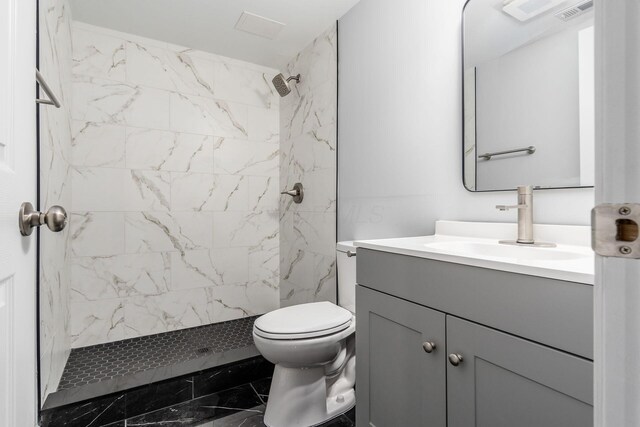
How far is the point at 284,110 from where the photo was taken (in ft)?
9.07

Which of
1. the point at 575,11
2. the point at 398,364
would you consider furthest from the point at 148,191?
the point at 575,11

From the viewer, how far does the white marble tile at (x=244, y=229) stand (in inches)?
102

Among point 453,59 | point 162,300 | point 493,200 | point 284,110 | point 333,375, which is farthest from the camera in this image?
point 284,110

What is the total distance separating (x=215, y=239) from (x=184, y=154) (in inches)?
26.3

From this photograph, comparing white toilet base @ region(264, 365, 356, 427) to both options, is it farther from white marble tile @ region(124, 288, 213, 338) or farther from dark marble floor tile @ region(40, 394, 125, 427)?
white marble tile @ region(124, 288, 213, 338)

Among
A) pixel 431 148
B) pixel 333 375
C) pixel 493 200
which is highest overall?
pixel 431 148

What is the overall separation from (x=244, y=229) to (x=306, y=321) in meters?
1.32

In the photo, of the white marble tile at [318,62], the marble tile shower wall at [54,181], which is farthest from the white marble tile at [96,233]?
the white marble tile at [318,62]

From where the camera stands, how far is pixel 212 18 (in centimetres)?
209

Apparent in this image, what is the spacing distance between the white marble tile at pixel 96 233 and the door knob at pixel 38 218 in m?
1.76

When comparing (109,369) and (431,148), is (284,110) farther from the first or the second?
(109,369)

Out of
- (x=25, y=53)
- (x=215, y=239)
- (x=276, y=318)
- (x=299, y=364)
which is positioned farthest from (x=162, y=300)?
(x=25, y=53)

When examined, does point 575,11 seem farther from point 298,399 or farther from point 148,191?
point 148,191

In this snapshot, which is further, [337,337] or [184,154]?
[184,154]
